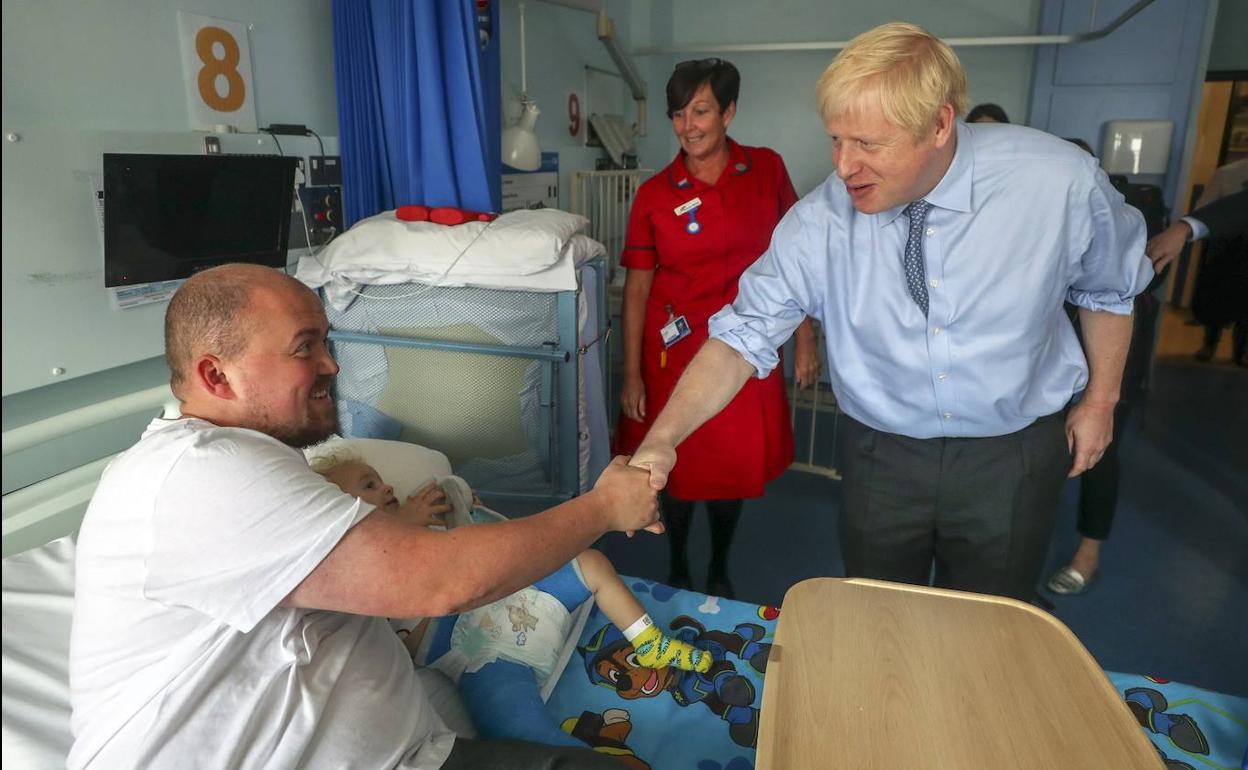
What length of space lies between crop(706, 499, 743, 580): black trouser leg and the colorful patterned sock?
83cm

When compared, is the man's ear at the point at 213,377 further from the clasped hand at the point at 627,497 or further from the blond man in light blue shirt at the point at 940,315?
the blond man in light blue shirt at the point at 940,315

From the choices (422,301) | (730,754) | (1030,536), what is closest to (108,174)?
(422,301)

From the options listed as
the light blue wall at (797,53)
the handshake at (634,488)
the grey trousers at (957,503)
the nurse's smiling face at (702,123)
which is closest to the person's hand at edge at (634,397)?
the nurse's smiling face at (702,123)

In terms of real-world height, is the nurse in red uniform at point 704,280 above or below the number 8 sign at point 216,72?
below

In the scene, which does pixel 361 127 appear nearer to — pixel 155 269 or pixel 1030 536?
pixel 155 269

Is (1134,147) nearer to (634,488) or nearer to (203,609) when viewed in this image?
(634,488)

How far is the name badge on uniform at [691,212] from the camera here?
2398 mm

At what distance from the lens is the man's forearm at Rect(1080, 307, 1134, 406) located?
1.58 meters

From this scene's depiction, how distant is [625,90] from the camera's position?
4883 mm

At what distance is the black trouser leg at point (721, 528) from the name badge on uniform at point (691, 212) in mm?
868

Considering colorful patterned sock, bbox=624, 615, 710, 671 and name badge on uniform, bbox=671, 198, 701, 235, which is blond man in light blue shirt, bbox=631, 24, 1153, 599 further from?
A: name badge on uniform, bbox=671, 198, 701, 235

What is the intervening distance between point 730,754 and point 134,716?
104cm

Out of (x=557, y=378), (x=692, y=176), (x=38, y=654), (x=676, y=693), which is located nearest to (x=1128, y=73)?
(x=692, y=176)

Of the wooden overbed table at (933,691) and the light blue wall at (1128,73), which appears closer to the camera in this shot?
the wooden overbed table at (933,691)
